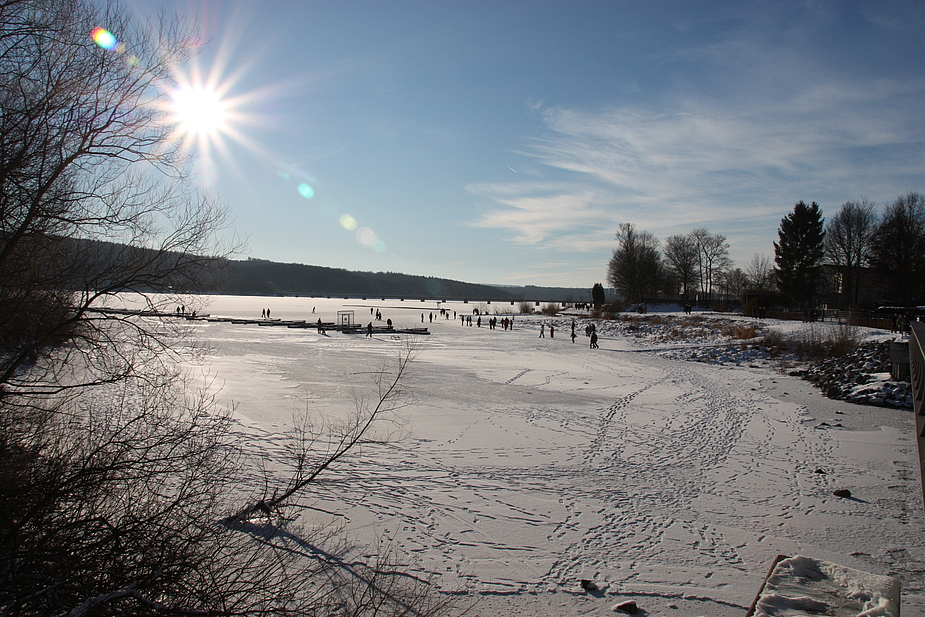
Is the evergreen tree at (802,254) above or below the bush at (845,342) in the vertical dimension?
above

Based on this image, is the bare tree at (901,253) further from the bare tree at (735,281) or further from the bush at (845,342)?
the bare tree at (735,281)

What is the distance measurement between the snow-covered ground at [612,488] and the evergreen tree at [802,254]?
36137 mm

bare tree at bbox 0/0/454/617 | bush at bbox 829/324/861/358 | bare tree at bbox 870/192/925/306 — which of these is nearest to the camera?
bare tree at bbox 0/0/454/617

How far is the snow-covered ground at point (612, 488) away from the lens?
6113 mm

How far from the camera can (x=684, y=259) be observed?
79250 millimetres

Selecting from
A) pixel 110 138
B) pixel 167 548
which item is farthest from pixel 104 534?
pixel 110 138

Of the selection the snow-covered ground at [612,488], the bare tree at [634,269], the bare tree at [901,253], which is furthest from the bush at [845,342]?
the bare tree at [634,269]

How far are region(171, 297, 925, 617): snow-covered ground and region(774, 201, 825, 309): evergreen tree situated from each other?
36.1 metres

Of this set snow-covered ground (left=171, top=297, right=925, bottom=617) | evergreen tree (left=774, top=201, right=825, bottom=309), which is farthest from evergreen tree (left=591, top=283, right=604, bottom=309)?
snow-covered ground (left=171, top=297, right=925, bottom=617)

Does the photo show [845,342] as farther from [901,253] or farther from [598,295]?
[598,295]

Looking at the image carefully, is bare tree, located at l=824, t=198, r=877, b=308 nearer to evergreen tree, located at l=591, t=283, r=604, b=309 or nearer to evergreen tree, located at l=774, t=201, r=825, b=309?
evergreen tree, located at l=774, t=201, r=825, b=309

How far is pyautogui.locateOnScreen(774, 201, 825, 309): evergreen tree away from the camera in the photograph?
160ft

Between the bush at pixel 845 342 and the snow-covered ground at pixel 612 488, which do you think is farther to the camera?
the bush at pixel 845 342

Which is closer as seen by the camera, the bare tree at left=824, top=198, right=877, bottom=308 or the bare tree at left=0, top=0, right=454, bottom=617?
the bare tree at left=0, top=0, right=454, bottom=617
